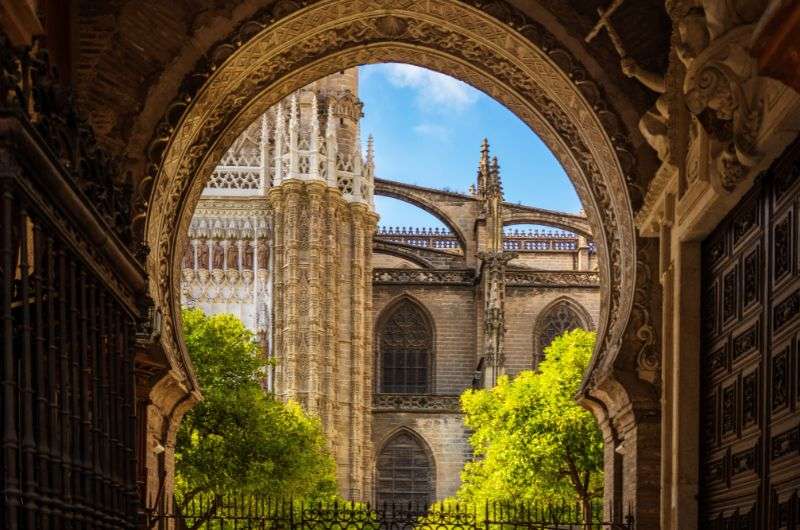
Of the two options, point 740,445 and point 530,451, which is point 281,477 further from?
point 740,445

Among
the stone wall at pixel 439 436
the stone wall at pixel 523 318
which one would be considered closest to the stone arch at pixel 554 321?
the stone wall at pixel 523 318

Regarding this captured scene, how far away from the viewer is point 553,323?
2501 inches

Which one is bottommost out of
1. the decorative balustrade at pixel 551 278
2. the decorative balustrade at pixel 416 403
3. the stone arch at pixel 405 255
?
the decorative balustrade at pixel 416 403

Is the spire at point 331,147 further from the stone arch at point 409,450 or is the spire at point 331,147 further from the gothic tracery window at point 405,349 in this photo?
the stone arch at point 409,450

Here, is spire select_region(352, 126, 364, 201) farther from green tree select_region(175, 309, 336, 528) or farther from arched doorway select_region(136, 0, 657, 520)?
arched doorway select_region(136, 0, 657, 520)

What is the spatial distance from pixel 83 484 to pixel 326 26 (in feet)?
25.3

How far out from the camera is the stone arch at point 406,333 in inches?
2468

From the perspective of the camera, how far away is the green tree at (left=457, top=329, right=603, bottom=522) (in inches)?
1395

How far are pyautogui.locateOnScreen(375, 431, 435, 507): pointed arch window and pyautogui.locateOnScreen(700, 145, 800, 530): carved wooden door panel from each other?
49719 millimetres

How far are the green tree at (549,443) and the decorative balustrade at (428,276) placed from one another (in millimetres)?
21963

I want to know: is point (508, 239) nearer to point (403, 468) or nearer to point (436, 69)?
point (403, 468)

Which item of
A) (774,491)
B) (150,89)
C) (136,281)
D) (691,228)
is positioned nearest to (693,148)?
(691,228)

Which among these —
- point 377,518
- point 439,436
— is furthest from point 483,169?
point 377,518

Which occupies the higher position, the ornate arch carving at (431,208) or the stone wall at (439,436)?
the ornate arch carving at (431,208)
